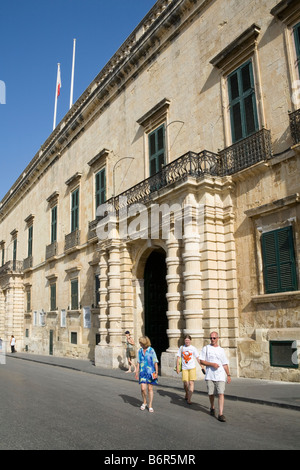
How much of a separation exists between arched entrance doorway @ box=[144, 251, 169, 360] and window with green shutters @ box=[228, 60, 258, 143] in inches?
244

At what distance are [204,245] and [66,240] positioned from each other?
12615 millimetres

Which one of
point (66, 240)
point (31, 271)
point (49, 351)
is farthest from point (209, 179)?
point (31, 271)

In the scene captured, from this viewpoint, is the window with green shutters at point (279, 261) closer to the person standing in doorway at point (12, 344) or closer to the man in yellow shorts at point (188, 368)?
the man in yellow shorts at point (188, 368)

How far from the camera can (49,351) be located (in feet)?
81.8

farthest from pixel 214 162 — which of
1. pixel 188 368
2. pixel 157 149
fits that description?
pixel 188 368

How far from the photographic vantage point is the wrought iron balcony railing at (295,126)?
10.7 metres

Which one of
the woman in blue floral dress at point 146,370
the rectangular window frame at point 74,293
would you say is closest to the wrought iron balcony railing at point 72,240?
the rectangular window frame at point 74,293

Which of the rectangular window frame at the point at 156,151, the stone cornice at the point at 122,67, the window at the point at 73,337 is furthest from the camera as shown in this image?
the window at the point at 73,337

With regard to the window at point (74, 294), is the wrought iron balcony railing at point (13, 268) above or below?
above

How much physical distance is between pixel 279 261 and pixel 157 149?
728cm

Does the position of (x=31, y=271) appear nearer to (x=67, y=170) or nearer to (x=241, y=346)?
(x=67, y=170)

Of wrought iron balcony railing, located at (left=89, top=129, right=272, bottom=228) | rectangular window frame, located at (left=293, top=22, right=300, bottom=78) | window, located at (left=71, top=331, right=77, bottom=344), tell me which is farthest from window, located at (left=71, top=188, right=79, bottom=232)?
rectangular window frame, located at (left=293, top=22, right=300, bottom=78)

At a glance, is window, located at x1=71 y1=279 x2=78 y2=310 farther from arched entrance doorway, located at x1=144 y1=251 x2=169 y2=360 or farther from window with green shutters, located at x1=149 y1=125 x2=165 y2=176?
A: window with green shutters, located at x1=149 y1=125 x2=165 y2=176

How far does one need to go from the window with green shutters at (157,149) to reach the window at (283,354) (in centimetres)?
795
